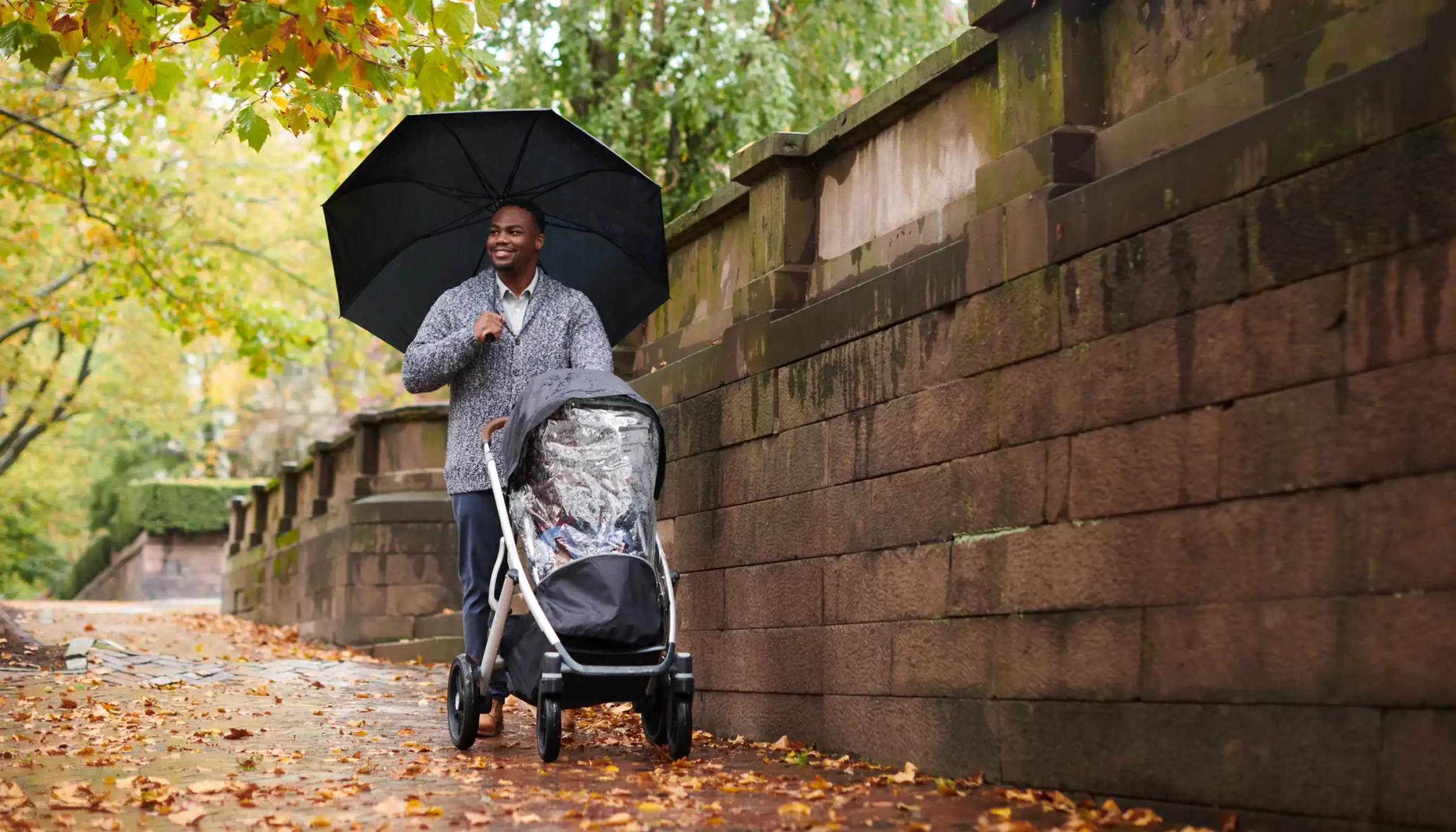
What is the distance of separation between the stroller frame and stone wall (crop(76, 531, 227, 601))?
1150 inches

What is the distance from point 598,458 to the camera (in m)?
6.02

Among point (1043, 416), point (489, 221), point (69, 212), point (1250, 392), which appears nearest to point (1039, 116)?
point (1043, 416)

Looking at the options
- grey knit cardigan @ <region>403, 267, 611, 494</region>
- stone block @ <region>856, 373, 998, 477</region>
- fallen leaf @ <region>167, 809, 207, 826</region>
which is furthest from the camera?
grey knit cardigan @ <region>403, 267, 611, 494</region>

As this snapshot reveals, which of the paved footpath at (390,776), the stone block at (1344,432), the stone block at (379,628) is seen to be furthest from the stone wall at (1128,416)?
the stone block at (379,628)

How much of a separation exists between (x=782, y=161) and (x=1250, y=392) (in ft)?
11.7

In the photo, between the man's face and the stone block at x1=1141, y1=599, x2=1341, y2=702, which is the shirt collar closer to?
the man's face

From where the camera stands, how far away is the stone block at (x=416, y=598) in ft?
47.2

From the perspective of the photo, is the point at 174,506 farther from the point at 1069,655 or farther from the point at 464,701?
the point at 1069,655

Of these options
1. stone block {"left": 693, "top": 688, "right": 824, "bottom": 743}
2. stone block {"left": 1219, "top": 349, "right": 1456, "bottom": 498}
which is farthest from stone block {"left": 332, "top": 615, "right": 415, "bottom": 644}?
stone block {"left": 1219, "top": 349, "right": 1456, "bottom": 498}

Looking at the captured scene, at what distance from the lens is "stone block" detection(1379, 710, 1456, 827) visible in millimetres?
3465

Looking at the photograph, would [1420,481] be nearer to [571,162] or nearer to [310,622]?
[571,162]

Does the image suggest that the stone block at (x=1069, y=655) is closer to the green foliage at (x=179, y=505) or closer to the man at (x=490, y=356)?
the man at (x=490, y=356)

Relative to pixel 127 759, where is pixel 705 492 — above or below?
above

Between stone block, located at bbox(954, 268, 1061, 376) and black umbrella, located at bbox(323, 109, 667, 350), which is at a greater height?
black umbrella, located at bbox(323, 109, 667, 350)
